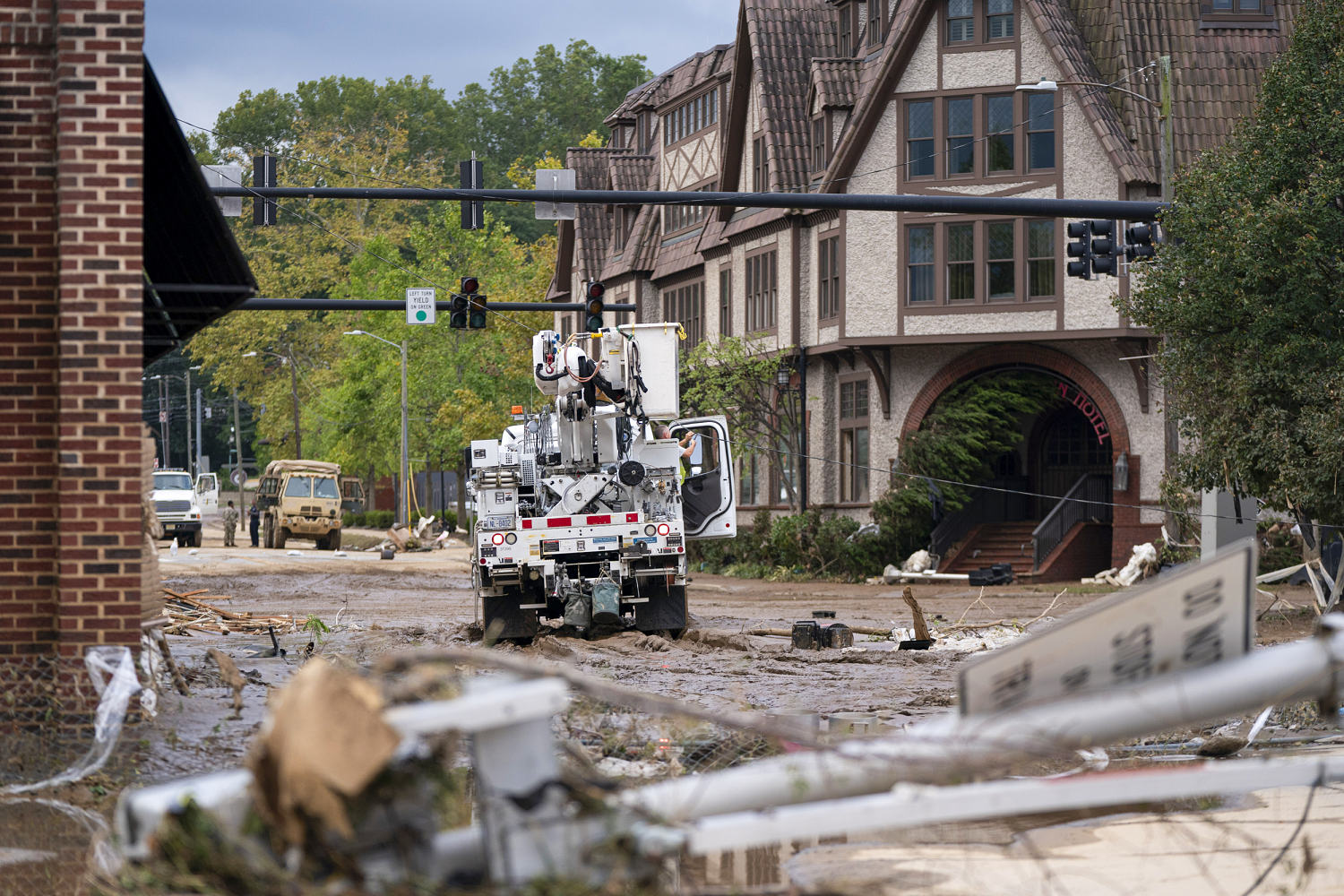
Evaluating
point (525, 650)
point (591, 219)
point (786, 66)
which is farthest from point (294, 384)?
point (525, 650)

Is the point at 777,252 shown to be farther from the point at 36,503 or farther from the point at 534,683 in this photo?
the point at 534,683

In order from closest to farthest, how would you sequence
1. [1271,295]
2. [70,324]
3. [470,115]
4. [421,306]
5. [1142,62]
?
[70,324]
[1271,295]
[421,306]
[1142,62]
[470,115]

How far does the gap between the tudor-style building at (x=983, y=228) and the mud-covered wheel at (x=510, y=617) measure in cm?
→ 1528

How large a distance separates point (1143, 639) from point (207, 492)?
280 feet

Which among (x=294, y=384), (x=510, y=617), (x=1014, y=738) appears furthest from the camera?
(x=294, y=384)

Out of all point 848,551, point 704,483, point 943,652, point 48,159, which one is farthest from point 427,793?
point 848,551

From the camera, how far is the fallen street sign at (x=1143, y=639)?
4.25 m

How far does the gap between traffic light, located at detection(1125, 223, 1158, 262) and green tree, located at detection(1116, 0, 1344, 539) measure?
1.09 feet

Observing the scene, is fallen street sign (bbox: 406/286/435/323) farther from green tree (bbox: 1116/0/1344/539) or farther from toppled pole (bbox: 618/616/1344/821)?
toppled pole (bbox: 618/616/1344/821)

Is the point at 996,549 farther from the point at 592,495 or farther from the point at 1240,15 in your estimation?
the point at 592,495

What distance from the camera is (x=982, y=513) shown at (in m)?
36.3

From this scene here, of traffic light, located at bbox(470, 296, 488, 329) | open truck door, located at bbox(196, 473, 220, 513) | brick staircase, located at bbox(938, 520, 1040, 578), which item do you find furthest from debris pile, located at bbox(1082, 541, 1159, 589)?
open truck door, located at bbox(196, 473, 220, 513)

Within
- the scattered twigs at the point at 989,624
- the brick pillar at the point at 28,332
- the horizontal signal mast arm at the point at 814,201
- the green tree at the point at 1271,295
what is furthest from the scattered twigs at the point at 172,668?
the green tree at the point at 1271,295

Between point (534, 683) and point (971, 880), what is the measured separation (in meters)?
3.48
